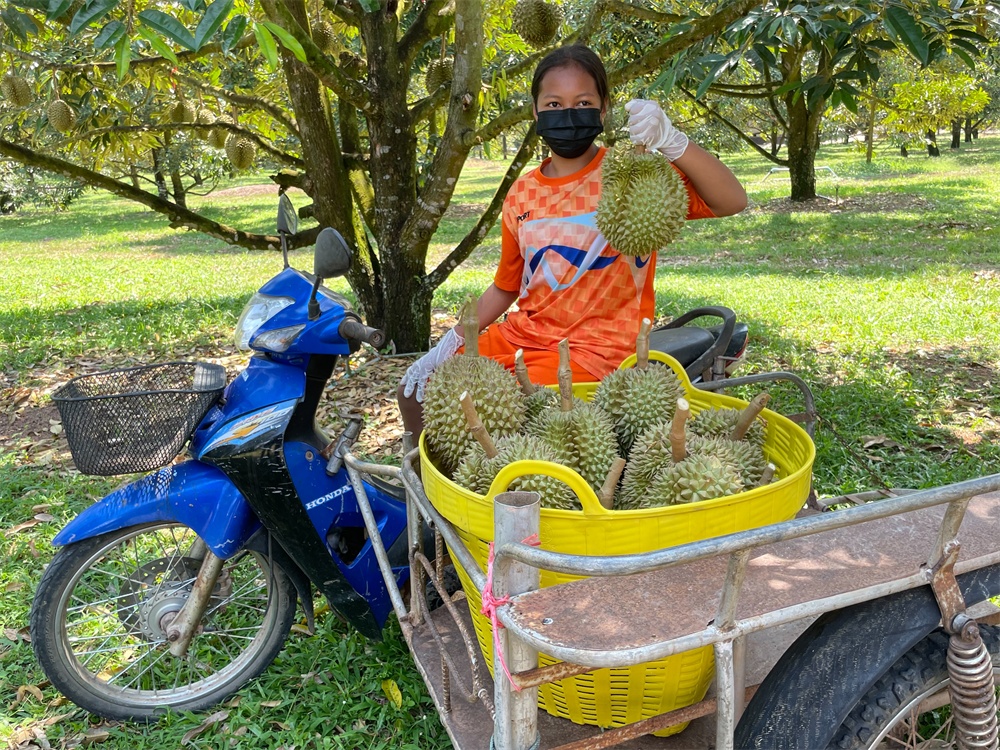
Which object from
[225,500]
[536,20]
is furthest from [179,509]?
Result: [536,20]

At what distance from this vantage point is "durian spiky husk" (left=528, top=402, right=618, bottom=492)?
1785 mm

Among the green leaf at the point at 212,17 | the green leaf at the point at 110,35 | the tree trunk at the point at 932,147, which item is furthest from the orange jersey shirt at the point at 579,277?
the tree trunk at the point at 932,147

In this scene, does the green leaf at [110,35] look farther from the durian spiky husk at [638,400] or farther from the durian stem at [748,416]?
the durian stem at [748,416]

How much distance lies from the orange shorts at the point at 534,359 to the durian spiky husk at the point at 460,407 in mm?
427

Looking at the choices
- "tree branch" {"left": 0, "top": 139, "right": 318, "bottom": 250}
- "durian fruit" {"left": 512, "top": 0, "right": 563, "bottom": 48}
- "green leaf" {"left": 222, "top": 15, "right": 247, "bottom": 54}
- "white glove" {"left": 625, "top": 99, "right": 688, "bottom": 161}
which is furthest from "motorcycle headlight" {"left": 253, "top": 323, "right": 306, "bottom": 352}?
"durian fruit" {"left": 512, "top": 0, "right": 563, "bottom": 48}

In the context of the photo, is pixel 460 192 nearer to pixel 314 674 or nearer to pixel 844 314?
pixel 844 314

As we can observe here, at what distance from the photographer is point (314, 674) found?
2629mm

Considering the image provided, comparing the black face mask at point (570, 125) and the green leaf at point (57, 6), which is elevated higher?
the green leaf at point (57, 6)

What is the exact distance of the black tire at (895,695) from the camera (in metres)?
1.51

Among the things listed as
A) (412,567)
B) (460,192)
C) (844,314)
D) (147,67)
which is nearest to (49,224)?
(460,192)

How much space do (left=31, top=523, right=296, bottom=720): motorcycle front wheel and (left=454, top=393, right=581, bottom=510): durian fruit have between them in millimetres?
988

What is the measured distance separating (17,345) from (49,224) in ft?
47.1

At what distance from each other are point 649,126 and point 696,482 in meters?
1.06

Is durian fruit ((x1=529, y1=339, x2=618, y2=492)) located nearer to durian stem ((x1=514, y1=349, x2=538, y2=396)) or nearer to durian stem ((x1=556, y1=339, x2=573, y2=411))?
durian stem ((x1=556, y1=339, x2=573, y2=411))
